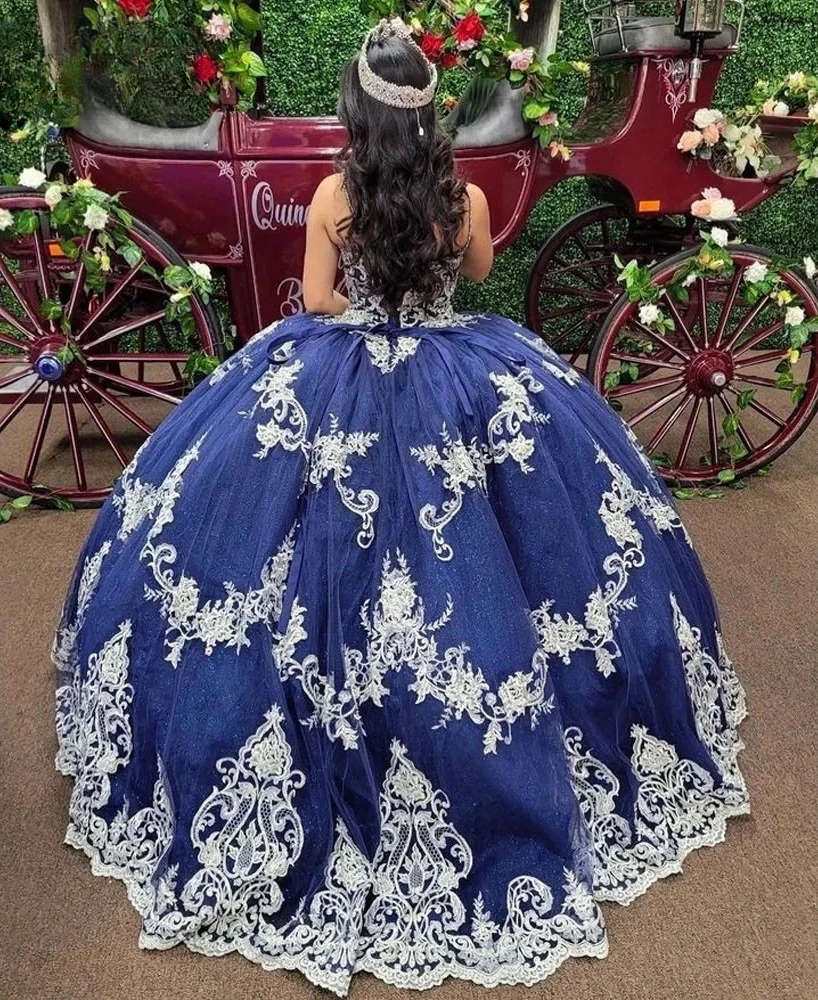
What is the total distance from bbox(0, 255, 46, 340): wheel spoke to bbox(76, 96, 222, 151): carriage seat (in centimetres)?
42

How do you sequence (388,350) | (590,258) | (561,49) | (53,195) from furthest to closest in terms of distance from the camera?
(561,49)
(590,258)
(53,195)
(388,350)

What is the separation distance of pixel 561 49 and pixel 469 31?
4.75 ft

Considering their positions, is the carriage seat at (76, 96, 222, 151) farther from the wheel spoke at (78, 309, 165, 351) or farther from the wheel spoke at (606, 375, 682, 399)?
the wheel spoke at (606, 375, 682, 399)

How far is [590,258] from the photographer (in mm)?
3385

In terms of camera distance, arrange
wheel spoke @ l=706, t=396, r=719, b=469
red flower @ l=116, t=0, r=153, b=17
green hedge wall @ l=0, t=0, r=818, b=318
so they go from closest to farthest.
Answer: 1. red flower @ l=116, t=0, r=153, b=17
2. wheel spoke @ l=706, t=396, r=719, b=469
3. green hedge wall @ l=0, t=0, r=818, b=318

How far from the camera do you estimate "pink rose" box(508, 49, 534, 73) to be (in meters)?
2.32

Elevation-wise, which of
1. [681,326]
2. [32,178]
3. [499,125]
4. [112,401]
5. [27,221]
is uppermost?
[499,125]

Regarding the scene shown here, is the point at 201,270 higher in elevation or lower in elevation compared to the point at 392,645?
higher

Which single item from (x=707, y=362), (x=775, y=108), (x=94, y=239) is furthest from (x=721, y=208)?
(x=94, y=239)

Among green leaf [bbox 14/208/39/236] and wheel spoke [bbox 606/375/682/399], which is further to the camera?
wheel spoke [bbox 606/375/682/399]

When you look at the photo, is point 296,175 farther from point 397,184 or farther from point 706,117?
point 706,117

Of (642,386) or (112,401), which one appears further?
(642,386)

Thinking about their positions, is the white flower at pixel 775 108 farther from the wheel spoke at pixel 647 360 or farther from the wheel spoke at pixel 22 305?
the wheel spoke at pixel 22 305

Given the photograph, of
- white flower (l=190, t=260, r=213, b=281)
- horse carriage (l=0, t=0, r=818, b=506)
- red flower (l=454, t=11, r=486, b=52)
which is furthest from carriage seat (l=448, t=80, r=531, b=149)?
white flower (l=190, t=260, r=213, b=281)
